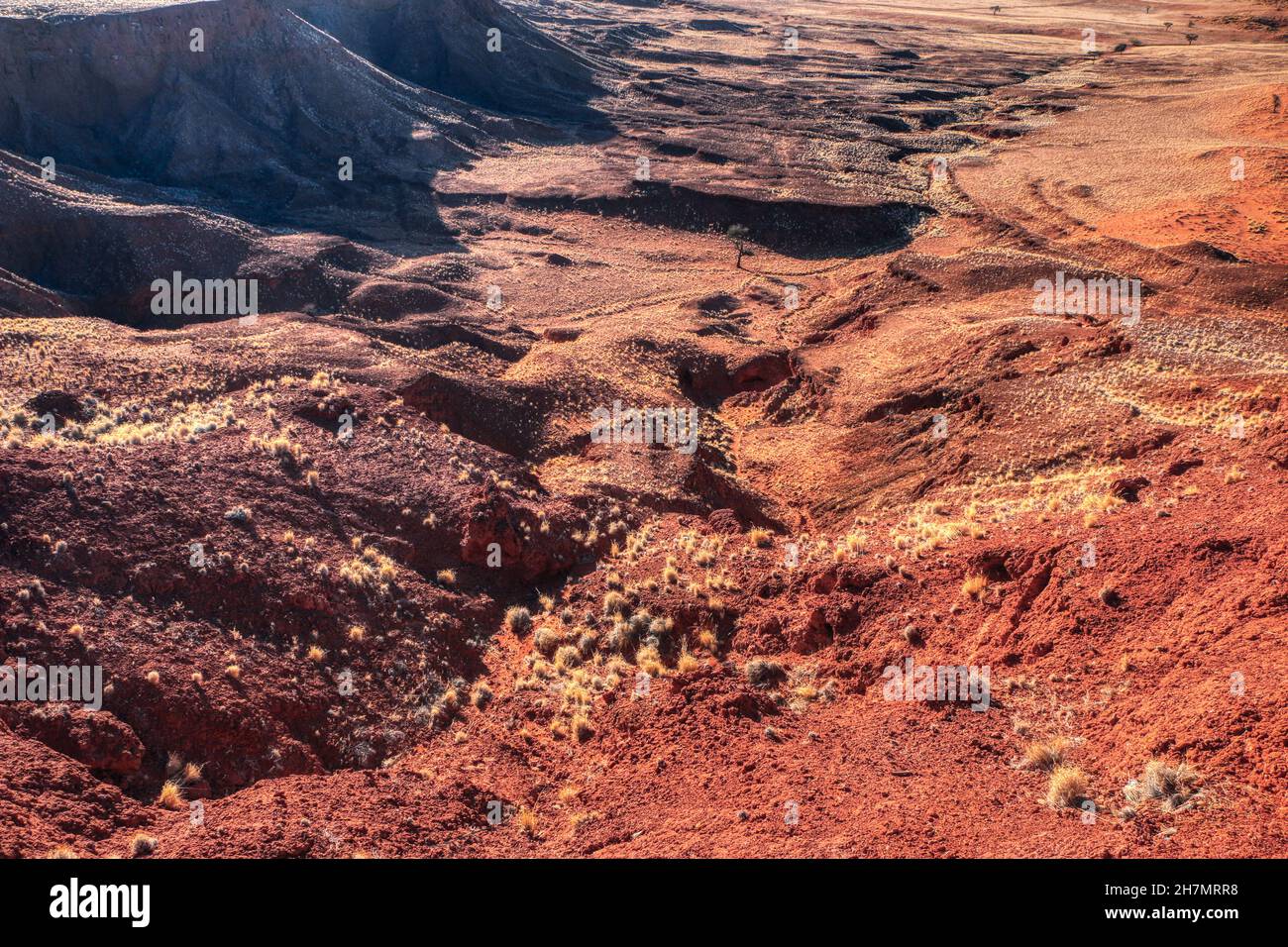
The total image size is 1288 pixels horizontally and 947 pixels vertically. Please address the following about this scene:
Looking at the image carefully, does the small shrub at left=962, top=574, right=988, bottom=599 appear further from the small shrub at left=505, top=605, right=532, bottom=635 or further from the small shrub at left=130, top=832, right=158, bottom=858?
the small shrub at left=130, top=832, right=158, bottom=858

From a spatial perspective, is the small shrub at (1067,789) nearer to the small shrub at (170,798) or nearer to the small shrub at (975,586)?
the small shrub at (975,586)

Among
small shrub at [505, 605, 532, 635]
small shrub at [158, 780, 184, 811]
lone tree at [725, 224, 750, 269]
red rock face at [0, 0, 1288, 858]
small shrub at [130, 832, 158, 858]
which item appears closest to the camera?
small shrub at [130, 832, 158, 858]

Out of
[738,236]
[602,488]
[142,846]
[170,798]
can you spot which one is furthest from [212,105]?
[142,846]

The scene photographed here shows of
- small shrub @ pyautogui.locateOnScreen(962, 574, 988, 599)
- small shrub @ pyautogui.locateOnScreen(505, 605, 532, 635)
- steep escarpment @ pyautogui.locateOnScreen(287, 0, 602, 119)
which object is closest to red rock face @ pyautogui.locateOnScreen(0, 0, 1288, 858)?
small shrub @ pyautogui.locateOnScreen(962, 574, 988, 599)

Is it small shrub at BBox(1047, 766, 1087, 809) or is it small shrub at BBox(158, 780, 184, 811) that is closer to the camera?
small shrub at BBox(1047, 766, 1087, 809)

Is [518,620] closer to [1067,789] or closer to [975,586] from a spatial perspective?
[975,586]

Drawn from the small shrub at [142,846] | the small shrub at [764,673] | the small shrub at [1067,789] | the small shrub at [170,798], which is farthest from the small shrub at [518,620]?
the small shrub at [1067,789]

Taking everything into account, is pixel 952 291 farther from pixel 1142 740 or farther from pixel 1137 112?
pixel 1137 112
